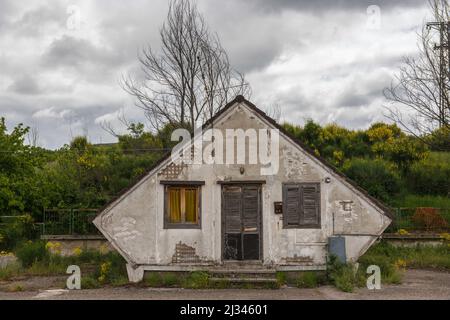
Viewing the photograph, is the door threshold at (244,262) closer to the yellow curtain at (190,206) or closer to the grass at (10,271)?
the yellow curtain at (190,206)

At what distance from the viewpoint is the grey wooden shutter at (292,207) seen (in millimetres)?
13930

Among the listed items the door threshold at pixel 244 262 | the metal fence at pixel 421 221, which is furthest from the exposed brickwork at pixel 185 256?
the metal fence at pixel 421 221

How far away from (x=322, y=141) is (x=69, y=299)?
1965 cm

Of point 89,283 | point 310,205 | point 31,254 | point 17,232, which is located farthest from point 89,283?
point 17,232

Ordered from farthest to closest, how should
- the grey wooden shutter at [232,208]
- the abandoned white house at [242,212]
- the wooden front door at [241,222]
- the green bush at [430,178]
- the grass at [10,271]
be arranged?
the green bush at [430,178]
the grass at [10,271]
the grey wooden shutter at [232,208]
the wooden front door at [241,222]
the abandoned white house at [242,212]

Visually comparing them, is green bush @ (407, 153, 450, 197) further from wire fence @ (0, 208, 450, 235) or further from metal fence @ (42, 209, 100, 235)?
metal fence @ (42, 209, 100, 235)

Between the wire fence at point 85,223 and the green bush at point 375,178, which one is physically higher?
the green bush at point 375,178

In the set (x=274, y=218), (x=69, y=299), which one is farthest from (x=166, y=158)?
(x=69, y=299)

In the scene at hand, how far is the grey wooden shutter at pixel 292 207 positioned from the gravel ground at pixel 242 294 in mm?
1890

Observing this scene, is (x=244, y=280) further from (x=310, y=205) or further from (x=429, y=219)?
(x=429, y=219)

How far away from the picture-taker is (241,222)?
555 inches

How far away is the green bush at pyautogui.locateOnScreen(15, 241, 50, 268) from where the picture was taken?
56.0ft

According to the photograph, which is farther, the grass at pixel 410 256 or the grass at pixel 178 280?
the grass at pixel 410 256

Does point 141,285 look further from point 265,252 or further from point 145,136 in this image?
point 145,136
